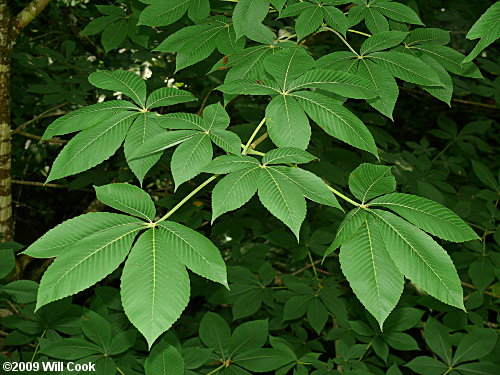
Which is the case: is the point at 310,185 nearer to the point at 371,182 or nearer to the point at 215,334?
the point at 371,182

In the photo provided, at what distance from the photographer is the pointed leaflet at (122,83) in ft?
4.09

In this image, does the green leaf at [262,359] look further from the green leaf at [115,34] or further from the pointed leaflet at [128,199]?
the green leaf at [115,34]

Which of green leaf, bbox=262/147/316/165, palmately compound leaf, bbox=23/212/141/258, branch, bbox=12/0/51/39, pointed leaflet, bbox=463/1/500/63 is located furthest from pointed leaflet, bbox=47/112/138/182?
branch, bbox=12/0/51/39

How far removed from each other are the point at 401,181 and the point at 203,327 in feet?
4.71

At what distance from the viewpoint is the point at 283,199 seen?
981mm

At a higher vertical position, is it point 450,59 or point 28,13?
point 28,13

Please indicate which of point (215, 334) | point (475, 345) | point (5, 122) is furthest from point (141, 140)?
point (475, 345)

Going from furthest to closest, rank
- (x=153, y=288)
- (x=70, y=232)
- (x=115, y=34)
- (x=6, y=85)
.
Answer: (x=115, y=34), (x=6, y=85), (x=70, y=232), (x=153, y=288)

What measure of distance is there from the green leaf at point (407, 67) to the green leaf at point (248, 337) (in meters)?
0.97

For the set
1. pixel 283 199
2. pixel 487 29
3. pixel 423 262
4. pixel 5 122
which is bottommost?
pixel 5 122

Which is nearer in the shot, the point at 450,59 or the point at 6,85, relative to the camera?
the point at 450,59

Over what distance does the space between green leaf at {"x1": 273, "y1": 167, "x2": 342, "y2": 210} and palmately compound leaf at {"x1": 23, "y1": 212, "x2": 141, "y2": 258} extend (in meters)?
0.32

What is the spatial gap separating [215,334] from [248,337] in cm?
12

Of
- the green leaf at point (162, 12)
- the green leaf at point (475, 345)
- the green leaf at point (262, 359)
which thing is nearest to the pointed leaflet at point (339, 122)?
the green leaf at point (162, 12)
